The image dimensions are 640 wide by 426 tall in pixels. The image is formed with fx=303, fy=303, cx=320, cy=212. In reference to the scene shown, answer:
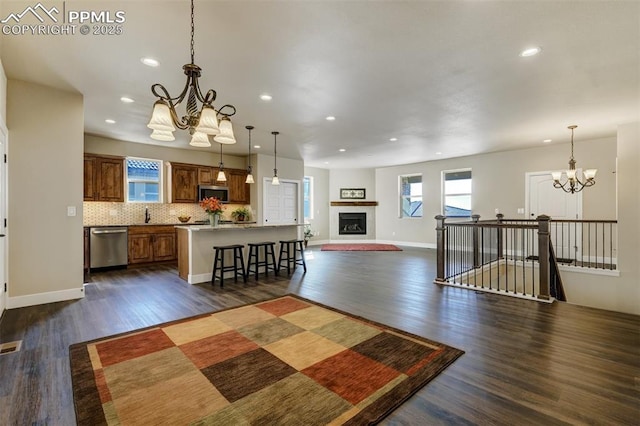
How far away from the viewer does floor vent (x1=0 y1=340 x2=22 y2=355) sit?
2.58 m

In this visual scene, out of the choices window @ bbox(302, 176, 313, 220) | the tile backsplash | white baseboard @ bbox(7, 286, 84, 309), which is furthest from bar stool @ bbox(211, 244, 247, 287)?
window @ bbox(302, 176, 313, 220)

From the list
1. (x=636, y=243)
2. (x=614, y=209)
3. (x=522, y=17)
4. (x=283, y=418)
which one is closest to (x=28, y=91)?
(x=283, y=418)

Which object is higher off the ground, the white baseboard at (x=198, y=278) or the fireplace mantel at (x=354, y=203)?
the fireplace mantel at (x=354, y=203)

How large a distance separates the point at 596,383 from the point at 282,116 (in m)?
4.78

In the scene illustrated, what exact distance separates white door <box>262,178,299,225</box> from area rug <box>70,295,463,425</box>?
5.49 meters

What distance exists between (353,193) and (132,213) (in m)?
7.19

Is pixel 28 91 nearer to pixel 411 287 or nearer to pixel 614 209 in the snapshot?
pixel 411 287

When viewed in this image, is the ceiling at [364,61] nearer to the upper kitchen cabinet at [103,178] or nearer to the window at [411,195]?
the upper kitchen cabinet at [103,178]

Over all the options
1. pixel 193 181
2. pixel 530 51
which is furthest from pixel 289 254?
pixel 530 51

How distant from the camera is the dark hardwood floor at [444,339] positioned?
1.84 metres

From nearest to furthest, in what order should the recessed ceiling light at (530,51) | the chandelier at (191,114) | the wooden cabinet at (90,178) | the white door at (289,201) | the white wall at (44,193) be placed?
1. the chandelier at (191,114)
2. the recessed ceiling light at (530,51)
3. the white wall at (44,193)
4. the wooden cabinet at (90,178)
5. the white door at (289,201)

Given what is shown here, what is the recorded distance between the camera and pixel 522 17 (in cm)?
244

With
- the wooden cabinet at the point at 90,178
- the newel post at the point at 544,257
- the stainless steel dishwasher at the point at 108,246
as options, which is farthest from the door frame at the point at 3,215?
the newel post at the point at 544,257

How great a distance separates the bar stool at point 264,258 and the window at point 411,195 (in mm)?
6009
